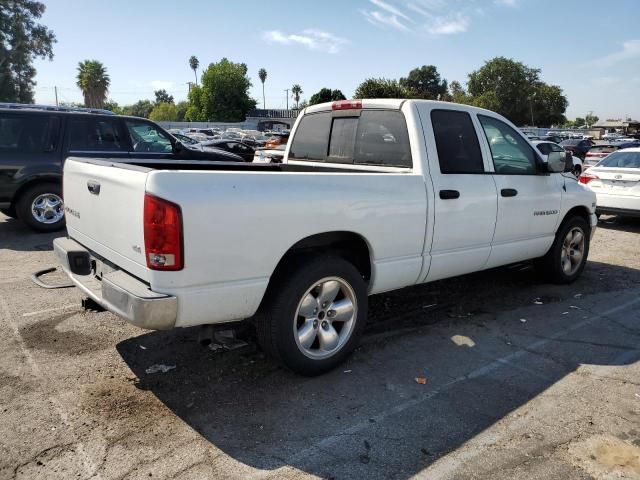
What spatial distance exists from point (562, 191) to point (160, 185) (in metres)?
4.53

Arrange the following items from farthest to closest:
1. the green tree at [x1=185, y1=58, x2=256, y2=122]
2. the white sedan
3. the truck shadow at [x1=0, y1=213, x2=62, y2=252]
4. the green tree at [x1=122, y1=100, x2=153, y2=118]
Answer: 1. the green tree at [x1=122, y1=100, x2=153, y2=118]
2. the green tree at [x1=185, y1=58, x2=256, y2=122]
3. the white sedan
4. the truck shadow at [x1=0, y1=213, x2=62, y2=252]

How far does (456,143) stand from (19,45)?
56164mm

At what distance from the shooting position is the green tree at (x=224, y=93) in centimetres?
8369

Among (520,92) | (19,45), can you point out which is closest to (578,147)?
(19,45)

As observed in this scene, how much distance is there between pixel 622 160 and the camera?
10.4 metres

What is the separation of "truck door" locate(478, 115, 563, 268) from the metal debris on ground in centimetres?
302

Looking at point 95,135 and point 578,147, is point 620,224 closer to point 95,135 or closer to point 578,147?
point 95,135

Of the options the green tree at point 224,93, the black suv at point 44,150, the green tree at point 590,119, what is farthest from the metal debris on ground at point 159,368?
the green tree at point 590,119

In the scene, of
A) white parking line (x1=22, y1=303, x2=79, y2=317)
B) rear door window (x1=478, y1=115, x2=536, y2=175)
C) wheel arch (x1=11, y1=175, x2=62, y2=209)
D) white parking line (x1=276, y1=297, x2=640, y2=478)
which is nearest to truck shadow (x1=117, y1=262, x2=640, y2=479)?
white parking line (x1=276, y1=297, x2=640, y2=478)

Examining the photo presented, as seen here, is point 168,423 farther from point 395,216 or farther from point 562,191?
point 562,191

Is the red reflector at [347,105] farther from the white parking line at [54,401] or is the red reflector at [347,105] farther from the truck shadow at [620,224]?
the truck shadow at [620,224]

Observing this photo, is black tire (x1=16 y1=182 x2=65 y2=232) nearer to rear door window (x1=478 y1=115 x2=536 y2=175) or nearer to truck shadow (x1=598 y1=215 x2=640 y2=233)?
rear door window (x1=478 y1=115 x2=536 y2=175)

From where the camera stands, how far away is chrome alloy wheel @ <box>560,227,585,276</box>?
6004 millimetres

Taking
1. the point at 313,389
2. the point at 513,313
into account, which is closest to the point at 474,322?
the point at 513,313
